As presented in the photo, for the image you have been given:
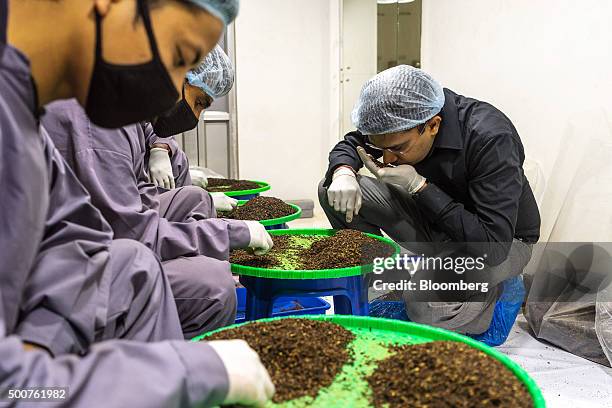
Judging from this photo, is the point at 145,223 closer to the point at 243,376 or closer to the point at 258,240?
the point at 258,240

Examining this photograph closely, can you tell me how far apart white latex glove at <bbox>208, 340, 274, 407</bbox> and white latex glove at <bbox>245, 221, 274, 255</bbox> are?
900 millimetres

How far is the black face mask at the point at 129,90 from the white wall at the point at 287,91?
399 cm

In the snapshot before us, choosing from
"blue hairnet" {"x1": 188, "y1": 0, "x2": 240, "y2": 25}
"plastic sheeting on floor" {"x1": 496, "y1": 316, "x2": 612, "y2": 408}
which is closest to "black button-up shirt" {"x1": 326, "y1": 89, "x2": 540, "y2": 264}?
"plastic sheeting on floor" {"x1": 496, "y1": 316, "x2": 612, "y2": 408}

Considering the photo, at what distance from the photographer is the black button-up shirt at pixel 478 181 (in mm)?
1877

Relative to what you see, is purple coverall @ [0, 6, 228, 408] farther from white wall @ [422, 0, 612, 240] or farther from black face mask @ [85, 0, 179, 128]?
white wall @ [422, 0, 612, 240]

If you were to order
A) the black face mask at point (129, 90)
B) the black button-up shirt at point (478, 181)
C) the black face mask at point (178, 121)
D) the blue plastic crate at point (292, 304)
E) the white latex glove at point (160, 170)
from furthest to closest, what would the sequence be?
the blue plastic crate at point (292, 304)
the white latex glove at point (160, 170)
the black face mask at point (178, 121)
the black button-up shirt at point (478, 181)
the black face mask at point (129, 90)

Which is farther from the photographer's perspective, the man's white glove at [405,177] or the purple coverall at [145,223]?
the man's white glove at [405,177]

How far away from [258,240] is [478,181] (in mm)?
844

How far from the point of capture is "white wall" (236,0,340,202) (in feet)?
15.5

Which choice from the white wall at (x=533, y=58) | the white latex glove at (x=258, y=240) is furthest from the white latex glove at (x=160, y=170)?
the white wall at (x=533, y=58)

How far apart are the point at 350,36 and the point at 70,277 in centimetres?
447

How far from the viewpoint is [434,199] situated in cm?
196

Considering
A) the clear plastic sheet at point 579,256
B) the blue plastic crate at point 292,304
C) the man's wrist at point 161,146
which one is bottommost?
the blue plastic crate at point 292,304

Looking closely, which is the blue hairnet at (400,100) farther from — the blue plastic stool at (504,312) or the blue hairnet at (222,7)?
the blue hairnet at (222,7)
